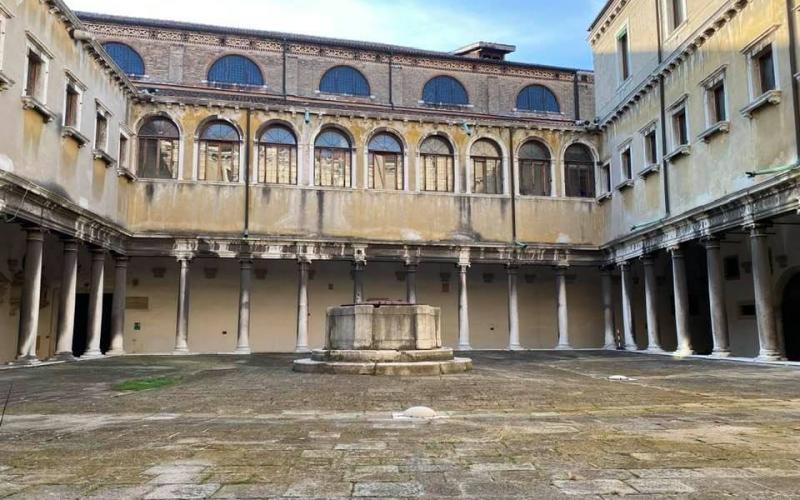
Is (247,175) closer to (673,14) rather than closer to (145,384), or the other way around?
(145,384)

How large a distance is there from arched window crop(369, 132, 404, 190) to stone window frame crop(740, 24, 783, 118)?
12002mm

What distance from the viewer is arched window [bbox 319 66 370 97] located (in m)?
31.7

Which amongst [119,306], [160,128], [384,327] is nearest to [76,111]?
[160,128]

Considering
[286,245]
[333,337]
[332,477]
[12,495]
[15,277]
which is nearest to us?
[12,495]

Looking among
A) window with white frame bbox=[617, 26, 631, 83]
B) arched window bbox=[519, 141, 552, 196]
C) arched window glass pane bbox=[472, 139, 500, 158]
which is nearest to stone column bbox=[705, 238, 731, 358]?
arched window bbox=[519, 141, 552, 196]

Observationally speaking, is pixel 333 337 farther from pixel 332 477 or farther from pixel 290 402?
pixel 332 477

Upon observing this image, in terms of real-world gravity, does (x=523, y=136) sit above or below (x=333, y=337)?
above

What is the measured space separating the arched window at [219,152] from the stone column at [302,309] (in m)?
4.11

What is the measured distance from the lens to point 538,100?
113ft

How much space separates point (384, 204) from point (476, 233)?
3.80 metres

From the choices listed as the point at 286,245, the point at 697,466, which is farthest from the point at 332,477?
the point at 286,245

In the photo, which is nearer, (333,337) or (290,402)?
(290,402)

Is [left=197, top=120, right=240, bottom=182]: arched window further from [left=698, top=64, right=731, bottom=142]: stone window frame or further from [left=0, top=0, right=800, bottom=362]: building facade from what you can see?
[left=698, top=64, right=731, bottom=142]: stone window frame

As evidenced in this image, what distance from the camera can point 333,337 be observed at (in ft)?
45.2
